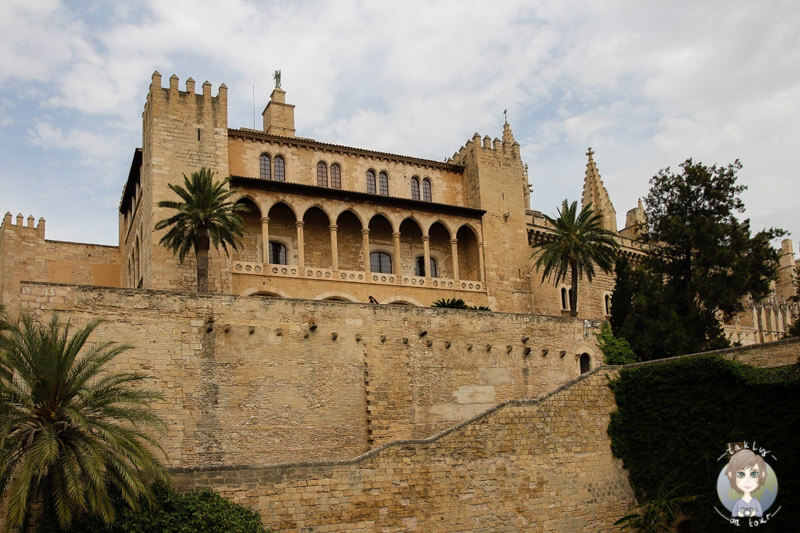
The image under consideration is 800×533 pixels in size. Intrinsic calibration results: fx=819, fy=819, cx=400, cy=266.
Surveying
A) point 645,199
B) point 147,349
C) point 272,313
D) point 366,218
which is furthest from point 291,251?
point 645,199

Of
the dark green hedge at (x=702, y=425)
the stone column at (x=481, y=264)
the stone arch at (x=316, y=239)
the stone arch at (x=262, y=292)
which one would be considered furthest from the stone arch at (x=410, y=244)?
the dark green hedge at (x=702, y=425)

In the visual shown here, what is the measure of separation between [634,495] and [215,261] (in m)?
18.6

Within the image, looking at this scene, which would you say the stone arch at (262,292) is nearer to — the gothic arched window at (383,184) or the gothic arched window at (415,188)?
the gothic arched window at (383,184)

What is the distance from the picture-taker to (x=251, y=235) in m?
36.5

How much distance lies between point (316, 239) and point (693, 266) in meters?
17.7

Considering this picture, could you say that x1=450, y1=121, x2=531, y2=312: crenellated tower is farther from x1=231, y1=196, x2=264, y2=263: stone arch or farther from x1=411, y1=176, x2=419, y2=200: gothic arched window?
x1=231, y1=196, x2=264, y2=263: stone arch

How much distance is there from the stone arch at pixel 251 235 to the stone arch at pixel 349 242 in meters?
4.01

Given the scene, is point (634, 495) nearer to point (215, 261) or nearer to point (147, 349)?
point (147, 349)

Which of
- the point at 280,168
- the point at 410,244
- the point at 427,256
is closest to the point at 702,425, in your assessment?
the point at 427,256

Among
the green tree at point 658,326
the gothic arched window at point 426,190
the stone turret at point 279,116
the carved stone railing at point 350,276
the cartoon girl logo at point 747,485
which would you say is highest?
the stone turret at point 279,116

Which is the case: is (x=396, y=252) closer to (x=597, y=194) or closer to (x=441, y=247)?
(x=441, y=247)

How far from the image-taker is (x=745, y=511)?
22.1 m

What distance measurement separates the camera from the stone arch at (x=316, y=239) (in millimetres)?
37906

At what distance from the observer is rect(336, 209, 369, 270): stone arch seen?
127ft
